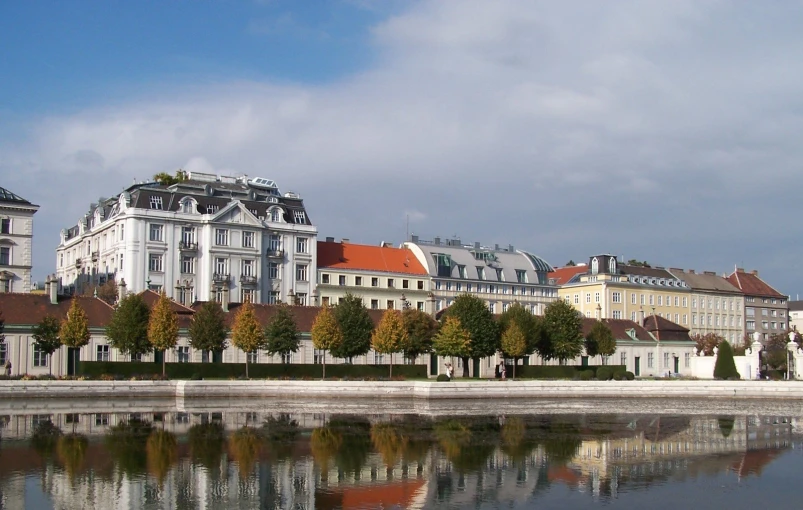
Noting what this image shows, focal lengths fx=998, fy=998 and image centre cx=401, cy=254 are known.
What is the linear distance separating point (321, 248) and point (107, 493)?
78.4 m

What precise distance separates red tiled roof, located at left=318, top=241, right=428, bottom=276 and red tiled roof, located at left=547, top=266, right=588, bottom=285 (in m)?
25.3

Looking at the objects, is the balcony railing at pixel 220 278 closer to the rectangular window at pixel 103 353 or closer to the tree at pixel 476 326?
the rectangular window at pixel 103 353

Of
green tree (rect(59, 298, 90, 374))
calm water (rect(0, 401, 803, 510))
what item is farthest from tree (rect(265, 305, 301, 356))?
calm water (rect(0, 401, 803, 510))

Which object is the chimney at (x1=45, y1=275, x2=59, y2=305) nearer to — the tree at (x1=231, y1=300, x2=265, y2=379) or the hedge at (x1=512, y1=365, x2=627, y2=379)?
the tree at (x1=231, y1=300, x2=265, y2=379)

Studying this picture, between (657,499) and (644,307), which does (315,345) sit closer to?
(657,499)

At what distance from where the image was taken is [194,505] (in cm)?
2773

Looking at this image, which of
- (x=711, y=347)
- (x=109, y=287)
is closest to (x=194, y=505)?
(x=109, y=287)

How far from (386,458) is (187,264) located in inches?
2419

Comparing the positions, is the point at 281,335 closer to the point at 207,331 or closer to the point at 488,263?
the point at 207,331

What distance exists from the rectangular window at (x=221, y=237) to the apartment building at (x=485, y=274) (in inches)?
970

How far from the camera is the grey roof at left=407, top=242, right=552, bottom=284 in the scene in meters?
113

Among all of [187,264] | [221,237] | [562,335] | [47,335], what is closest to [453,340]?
[562,335]

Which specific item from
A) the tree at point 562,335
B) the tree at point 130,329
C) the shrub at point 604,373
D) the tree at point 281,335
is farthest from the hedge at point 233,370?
the shrub at point 604,373

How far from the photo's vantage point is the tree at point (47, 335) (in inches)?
2527
